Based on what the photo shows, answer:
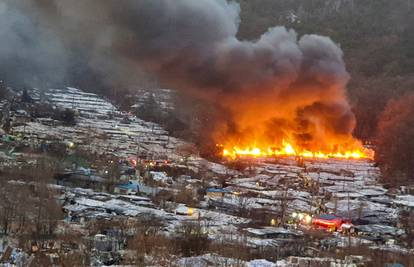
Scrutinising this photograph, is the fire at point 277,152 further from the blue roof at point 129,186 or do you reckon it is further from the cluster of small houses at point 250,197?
the blue roof at point 129,186

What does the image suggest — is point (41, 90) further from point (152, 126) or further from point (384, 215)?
point (384, 215)

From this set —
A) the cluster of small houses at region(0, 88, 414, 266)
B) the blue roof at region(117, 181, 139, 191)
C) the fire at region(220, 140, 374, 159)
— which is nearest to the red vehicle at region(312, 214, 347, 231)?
the cluster of small houses at region(0, 88, 414, 266)

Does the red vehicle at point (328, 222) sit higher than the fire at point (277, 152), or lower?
lower

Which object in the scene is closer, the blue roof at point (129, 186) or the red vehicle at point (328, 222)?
the red vehicle at point (328, 222)

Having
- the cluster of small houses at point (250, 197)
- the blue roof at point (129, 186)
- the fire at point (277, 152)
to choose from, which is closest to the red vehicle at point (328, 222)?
the cluster of small houses at point (250, 197)

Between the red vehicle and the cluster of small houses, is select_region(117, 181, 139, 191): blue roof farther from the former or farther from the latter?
the red vehicle

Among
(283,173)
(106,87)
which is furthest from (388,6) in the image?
(283,173)

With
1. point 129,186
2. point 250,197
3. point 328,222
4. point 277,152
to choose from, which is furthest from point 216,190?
point 277,152
